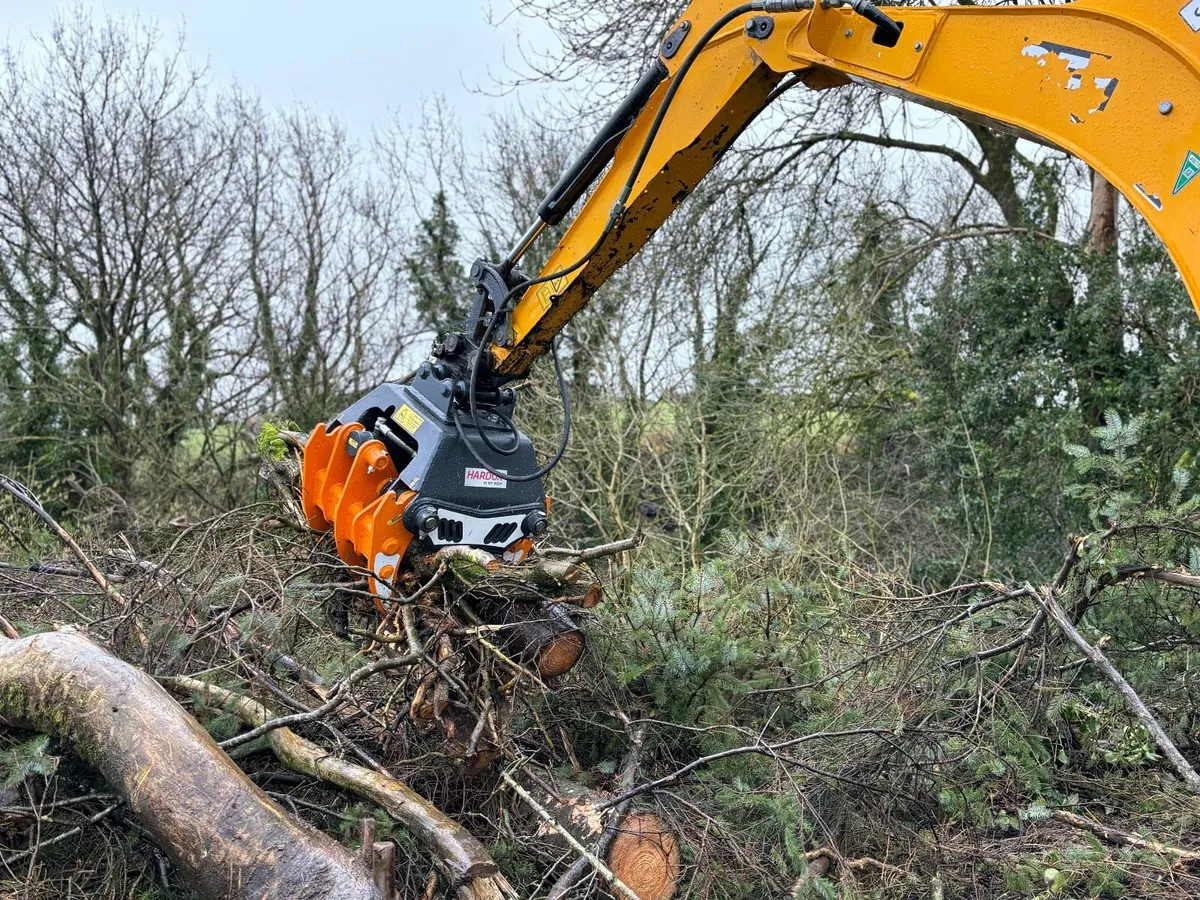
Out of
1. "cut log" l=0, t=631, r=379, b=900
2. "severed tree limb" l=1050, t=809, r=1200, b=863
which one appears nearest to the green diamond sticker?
"severed tree limb" l=1050, t=809, r=1200, b=863

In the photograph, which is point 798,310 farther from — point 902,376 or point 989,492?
point 989,492

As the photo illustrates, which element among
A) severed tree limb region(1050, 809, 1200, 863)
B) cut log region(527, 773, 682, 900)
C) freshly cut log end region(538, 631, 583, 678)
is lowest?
cut log region(527, 773, 682, 900)

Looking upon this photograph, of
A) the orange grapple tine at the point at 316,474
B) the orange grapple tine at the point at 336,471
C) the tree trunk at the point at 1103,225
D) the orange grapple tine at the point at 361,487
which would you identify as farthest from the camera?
the tree trunk at the point at 1103,225

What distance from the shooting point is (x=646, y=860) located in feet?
9.98

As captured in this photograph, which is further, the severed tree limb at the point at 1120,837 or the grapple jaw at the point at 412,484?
the grapple jaw at the point at 412,484

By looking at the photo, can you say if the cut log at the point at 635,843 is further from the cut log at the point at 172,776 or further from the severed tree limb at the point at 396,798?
the cut log at the point at 172,776

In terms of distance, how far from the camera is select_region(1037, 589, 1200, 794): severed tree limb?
3000 millimetres

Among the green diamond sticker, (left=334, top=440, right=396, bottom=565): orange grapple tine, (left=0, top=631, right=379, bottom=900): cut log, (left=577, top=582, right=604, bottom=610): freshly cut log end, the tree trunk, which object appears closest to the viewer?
the green diamond sticker

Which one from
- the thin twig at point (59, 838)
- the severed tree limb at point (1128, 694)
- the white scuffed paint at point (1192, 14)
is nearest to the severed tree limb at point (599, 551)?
the severed tree limb at point (1128, 694)

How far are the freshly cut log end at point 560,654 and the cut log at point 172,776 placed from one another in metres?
1.04

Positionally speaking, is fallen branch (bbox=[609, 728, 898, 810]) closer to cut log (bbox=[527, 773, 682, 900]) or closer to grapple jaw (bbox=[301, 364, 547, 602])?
cut log (bbox=[527, 773, 682, 900])

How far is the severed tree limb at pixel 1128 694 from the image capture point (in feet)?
9.84

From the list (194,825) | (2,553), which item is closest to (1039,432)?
(194,825)

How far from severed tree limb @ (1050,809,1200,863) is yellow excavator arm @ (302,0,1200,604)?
1861 mm
